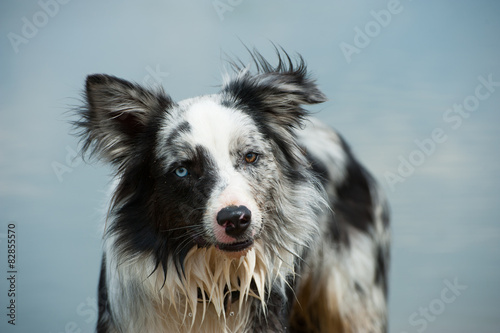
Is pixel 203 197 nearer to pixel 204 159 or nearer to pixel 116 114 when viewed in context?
pixel 204 159

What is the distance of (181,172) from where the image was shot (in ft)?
10.1

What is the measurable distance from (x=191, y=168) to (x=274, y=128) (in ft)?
1.82

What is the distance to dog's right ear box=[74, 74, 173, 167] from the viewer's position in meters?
3.25

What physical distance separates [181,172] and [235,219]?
1.41ft

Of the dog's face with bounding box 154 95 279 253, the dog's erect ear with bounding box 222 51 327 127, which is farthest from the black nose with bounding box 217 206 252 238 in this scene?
the dog's erect ear with bounding box 222 51 327 127

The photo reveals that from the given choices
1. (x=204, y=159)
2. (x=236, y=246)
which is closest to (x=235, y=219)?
(x=236, y=246)

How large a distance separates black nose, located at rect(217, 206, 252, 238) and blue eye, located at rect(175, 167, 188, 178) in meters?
0.34

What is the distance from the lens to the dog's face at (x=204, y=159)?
2.99m

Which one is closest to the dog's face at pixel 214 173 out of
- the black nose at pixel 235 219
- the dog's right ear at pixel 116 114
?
the black nose at pixel 235 219

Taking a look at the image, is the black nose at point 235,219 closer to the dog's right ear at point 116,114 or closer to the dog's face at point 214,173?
the dog's face at point 214,173

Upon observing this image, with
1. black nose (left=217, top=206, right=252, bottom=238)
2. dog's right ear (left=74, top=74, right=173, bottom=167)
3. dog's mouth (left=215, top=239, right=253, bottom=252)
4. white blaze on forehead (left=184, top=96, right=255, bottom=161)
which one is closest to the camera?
black nose (left=217, top=206, right=252, bottom=238)

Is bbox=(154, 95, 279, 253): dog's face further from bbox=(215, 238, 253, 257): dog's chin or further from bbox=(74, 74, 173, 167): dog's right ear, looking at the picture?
bbox=(74, 74, 173, 167): dog's right ear

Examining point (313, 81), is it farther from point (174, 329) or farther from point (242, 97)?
point (174, 329)

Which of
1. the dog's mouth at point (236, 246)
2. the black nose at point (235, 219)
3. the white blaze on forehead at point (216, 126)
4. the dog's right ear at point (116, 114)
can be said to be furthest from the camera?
the dog's right ear at point (116, 114)
